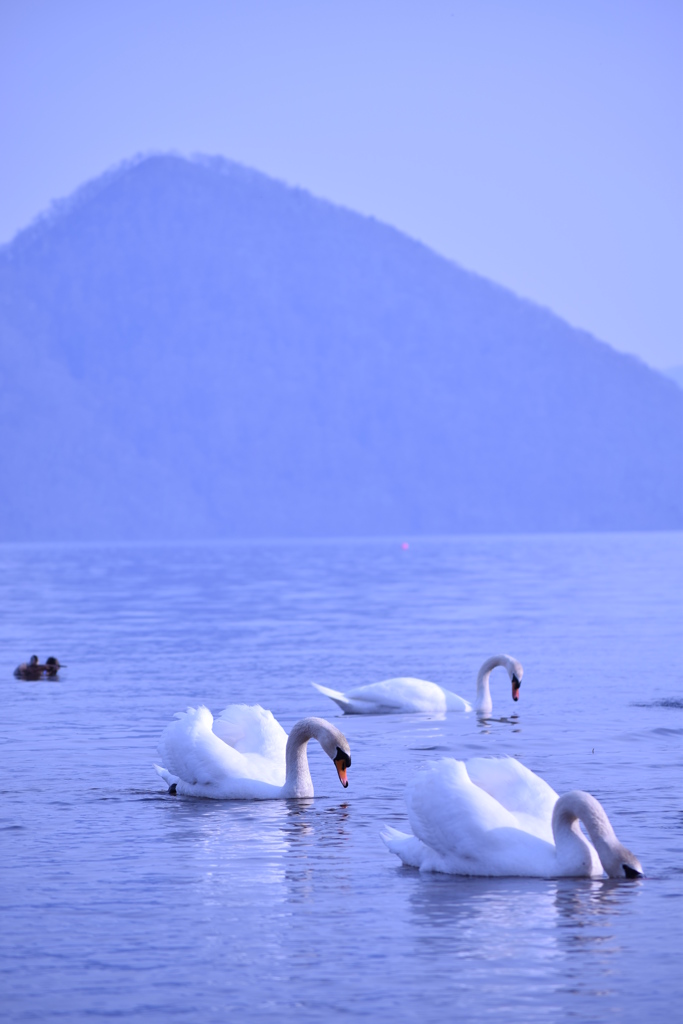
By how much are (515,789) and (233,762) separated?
414 cm

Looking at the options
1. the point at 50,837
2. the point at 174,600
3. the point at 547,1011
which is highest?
the point at 174,600

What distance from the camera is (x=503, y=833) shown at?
1167 cm

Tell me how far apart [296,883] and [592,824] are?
85.9 inches

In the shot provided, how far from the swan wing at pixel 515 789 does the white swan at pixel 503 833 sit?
0.02 metres

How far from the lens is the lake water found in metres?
9.18

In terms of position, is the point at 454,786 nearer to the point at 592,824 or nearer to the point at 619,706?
the point at 592,824

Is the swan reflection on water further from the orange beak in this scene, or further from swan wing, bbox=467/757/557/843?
the orange beak

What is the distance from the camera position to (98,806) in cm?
1511

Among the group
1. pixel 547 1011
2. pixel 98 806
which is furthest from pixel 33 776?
pixel 547 1011

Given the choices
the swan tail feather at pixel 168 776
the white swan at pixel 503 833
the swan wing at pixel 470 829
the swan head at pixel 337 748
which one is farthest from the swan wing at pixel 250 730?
the swan wing at pixel 470 829

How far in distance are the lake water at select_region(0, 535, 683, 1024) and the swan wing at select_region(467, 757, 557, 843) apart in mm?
570

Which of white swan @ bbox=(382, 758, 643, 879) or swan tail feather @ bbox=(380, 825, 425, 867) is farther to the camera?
swan tail feather @ bbox=(380, 825, 425, 867)

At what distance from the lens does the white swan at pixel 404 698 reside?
A: 22938mm

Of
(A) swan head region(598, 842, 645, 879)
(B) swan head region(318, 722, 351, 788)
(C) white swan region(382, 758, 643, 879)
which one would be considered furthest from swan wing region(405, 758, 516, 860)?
(B) swan head region(318, 722, 351, 788)
